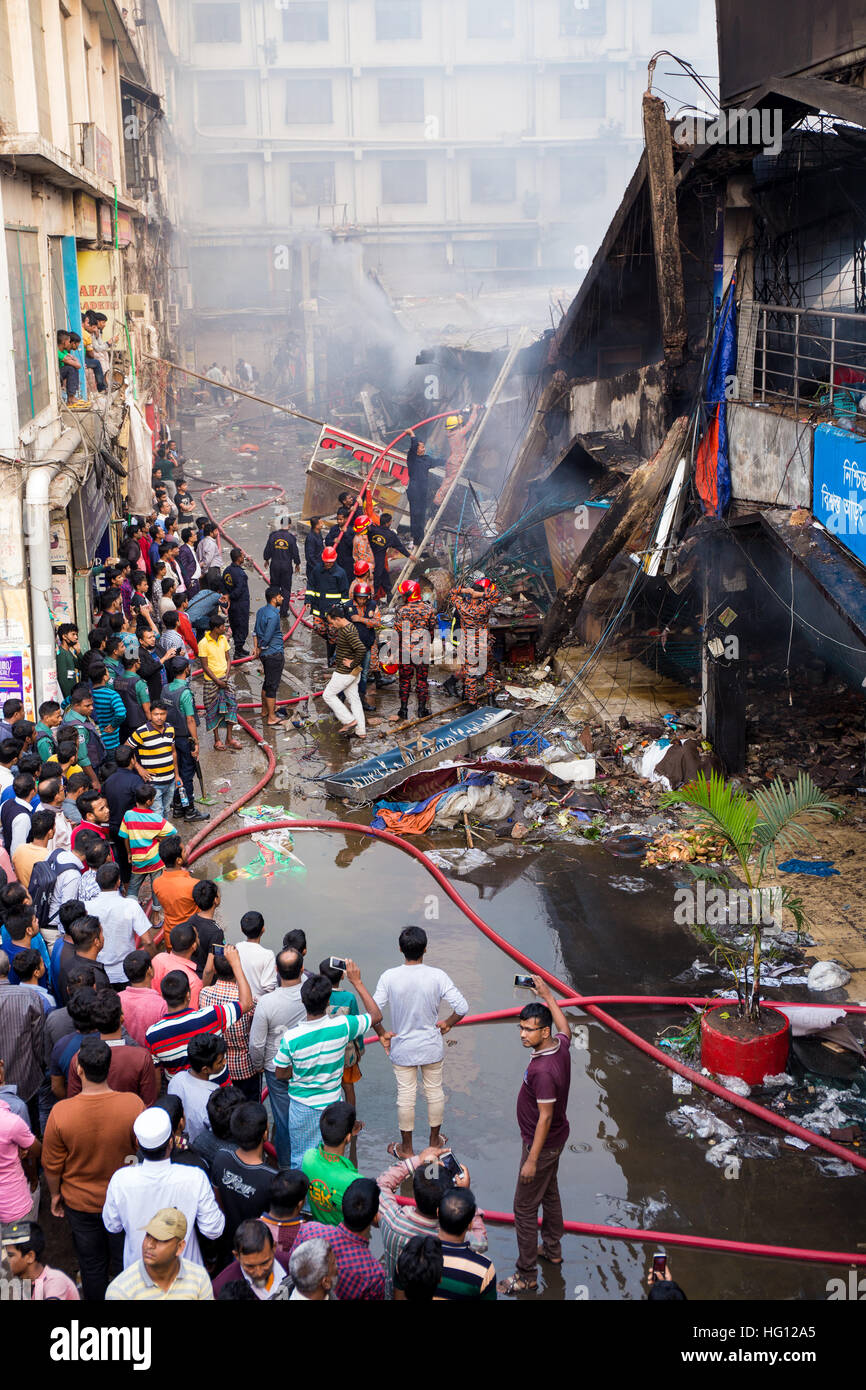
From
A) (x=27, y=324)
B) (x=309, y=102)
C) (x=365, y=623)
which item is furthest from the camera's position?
(x=309, y=102)

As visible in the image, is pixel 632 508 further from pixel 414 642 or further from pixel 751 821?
pixel 751 821

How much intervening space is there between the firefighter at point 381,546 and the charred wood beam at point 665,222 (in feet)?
16.8

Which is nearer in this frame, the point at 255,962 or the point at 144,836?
the point at 255,962

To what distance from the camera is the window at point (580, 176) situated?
5069 centimetres

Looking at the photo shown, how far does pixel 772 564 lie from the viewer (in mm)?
11688

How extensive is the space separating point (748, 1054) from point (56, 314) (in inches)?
454

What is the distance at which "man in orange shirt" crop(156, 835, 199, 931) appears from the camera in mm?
7316

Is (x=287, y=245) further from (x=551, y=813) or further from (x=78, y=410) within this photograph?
(x=551, y=813)

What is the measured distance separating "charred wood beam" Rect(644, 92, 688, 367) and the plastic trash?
281 inches

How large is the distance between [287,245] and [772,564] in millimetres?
39990

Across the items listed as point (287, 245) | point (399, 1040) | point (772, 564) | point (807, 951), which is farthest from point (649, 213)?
point (287, 245)

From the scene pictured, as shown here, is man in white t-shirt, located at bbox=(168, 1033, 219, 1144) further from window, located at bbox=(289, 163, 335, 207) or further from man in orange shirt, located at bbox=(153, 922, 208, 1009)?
window, located at bbox=(289, 163, 335, 207)

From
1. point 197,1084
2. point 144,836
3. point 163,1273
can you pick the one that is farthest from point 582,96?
point 163,1273

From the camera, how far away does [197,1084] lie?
5445 millimetres
